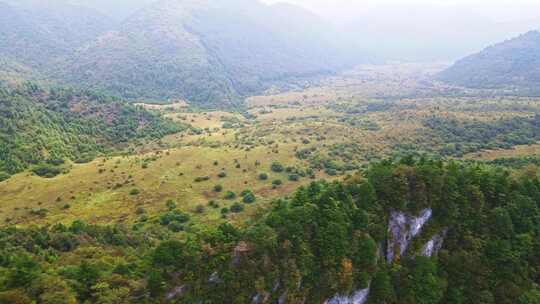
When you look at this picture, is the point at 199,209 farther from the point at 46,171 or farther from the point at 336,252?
the point at 46,171

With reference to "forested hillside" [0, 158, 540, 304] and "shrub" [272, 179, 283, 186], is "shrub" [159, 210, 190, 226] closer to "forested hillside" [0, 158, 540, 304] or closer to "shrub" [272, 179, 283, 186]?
"forested hillside" [0, 158, 540, 304]

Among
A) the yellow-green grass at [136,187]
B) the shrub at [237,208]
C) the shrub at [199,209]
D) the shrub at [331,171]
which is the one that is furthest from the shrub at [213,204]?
the shrub at [331,171]

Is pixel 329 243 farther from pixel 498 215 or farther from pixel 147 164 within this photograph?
pixel 147 164

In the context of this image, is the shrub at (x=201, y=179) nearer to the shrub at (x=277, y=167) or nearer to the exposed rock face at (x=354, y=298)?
the shrub at (x=277, y=167)

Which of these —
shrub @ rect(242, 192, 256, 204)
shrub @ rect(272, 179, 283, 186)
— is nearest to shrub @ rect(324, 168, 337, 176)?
shrub @ rect(272, 179, 283, 186)

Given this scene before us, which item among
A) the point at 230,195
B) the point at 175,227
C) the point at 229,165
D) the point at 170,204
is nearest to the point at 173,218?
the point at 175,227

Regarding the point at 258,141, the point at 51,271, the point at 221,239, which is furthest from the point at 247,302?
the point at 258,141
